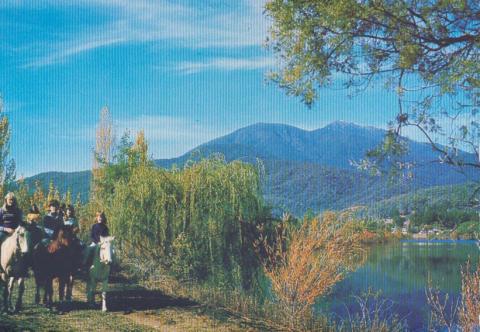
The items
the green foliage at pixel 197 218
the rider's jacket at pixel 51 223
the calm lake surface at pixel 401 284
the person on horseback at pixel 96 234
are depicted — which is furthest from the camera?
the calm lake surface at pixel 401 284

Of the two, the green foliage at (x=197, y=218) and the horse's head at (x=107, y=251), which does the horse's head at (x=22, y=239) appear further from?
the green foliage at (x=197, y=218)

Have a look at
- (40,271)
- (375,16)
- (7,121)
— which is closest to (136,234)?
(40,271)

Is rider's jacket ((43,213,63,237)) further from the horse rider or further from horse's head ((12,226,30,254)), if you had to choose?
horse's head ((12,226,30,254))

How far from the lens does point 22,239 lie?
31.8ft

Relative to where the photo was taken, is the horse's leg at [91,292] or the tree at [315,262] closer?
the tree at [315,262]

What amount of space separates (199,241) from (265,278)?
192 centimetres

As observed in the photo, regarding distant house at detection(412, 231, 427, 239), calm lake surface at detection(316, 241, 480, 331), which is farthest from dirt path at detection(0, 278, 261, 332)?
distant house at detection(412, 231, 427, 239)

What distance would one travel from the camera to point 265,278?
14.1 metres

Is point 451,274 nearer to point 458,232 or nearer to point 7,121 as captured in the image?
point 7,121

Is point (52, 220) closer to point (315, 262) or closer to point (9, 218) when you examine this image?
point (9, 218)

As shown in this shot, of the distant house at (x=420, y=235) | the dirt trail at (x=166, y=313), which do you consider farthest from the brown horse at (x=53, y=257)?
the distant house at (x=420, y=235)

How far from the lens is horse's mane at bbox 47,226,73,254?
10.5m

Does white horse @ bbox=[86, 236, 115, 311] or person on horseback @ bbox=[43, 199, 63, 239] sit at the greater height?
person on horseback @ bbox=[43, 199, 63, 239]

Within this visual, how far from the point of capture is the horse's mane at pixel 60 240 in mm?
10492
